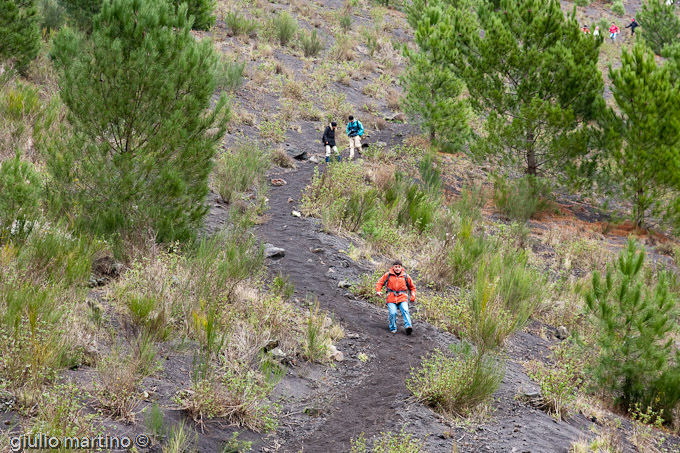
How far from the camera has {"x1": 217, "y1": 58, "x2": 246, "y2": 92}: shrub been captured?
689 inches

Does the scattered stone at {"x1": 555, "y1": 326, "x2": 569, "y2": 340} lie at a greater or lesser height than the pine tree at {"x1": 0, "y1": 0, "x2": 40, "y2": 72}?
lesser

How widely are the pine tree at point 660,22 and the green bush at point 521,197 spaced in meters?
13.3

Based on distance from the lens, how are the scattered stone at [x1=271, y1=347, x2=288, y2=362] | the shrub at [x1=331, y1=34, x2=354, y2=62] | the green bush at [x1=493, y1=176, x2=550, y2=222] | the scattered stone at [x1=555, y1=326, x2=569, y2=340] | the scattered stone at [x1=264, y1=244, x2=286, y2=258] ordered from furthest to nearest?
the shrub at [x1=331, y1=34, x2=354, y2=62] → the green bush at [x1=493, y1=176, x2=550, y2=222] → the scattered stone at [x1=264, y1=244, x2=286, y2=258] → the scattered stone at [x1=555, y1=326, x2=569, y2=340] → the scattered stone at [x1=271, y1=347, x2=288, y2=362]

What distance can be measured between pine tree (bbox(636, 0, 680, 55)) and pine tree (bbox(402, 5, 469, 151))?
1268 cm


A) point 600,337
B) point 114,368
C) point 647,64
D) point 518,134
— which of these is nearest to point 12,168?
point 114,368

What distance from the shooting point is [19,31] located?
1145cm

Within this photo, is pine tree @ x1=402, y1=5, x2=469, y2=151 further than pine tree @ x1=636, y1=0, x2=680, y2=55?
No

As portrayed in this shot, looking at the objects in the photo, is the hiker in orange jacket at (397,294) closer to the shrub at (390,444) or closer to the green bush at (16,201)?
the shrub at (390,444)

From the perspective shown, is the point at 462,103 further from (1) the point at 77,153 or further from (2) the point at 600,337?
(1) the point at 77,153

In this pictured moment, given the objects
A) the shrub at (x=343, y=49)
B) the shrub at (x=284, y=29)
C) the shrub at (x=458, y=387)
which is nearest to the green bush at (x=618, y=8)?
the shrub at (x=343, y=49)

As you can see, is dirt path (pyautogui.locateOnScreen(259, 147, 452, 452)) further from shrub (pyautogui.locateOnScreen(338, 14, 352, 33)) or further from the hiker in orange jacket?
shrub (pyautogui.locateOnScreen(338, 14, 352, 33))

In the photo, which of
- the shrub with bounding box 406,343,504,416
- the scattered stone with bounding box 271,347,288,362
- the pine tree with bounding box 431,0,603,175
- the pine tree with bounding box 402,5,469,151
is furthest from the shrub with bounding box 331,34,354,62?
the shrub with bounding box 406,343,504,416

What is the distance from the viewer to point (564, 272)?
11.7 metres

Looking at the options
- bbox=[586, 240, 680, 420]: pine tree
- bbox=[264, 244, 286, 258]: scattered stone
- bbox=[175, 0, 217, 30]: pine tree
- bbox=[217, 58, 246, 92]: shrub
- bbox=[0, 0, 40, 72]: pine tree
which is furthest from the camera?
bbox=[217, 58, 246, 92]: shrub
